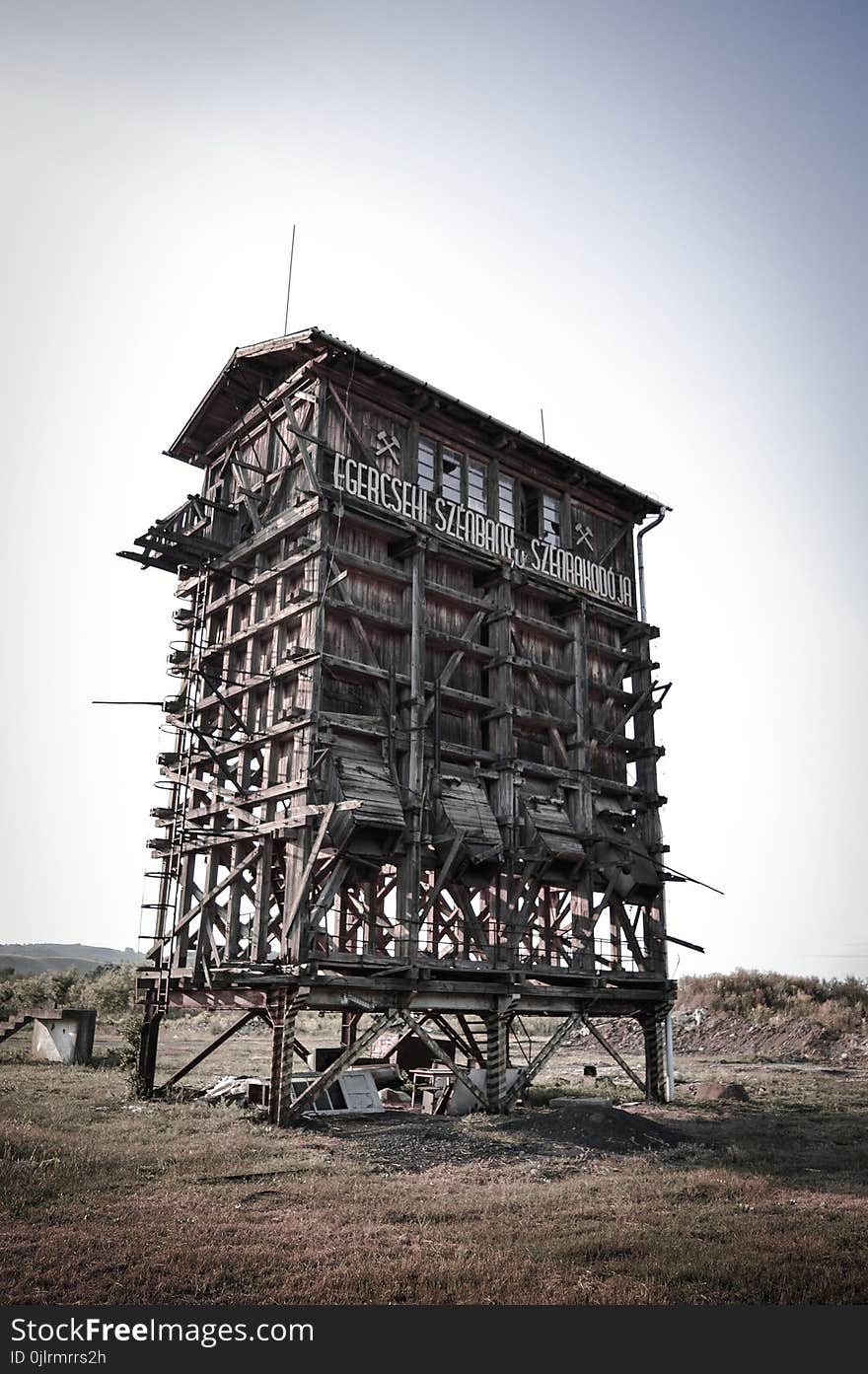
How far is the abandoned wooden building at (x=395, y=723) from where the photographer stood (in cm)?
2361

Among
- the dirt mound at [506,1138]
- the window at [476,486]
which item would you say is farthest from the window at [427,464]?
the dirt mound at [506,1138]

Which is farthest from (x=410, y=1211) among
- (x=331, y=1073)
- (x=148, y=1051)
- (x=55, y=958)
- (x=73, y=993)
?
(x=55, y=958)

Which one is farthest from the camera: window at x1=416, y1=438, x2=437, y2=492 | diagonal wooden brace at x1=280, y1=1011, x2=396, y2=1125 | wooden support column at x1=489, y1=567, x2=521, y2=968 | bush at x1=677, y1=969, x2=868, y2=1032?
bush at x1=677, y1=969, x2=868, y2=1032

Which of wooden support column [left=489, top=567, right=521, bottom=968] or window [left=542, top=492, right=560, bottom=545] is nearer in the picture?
wooden support column [left=489, top=567, right=521, bottom=968]

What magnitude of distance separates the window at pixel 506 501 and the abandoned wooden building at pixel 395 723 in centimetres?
11

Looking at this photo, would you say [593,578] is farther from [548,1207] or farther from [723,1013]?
[723,1013]

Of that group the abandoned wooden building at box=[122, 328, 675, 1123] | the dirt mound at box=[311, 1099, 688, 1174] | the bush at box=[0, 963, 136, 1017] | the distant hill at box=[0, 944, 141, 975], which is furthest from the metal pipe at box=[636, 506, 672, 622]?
the distant hill at box=[0, 944, 141, 975]

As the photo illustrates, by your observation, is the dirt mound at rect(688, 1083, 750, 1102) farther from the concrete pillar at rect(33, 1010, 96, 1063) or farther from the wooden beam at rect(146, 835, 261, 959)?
the concrete pillar at rect(33, 1010, 96, 1063)

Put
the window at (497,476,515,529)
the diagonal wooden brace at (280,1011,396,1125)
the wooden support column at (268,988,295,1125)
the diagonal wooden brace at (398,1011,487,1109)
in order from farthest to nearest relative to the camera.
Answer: the window at (497,476,515,529) < the diagonal wooden brace at (398,1011,487,1109) < the diagonal wooden brace at (280,1011,396,1125) < the wooden support column at (268,988,295,1125)

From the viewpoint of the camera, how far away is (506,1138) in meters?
20.0

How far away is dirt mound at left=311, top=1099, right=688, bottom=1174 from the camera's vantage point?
58.5ft

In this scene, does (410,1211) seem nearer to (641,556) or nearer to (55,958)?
(641,556)

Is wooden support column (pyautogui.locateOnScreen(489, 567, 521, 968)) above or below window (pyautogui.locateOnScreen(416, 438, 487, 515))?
below

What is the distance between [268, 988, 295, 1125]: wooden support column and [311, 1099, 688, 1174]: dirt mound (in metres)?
0.89
